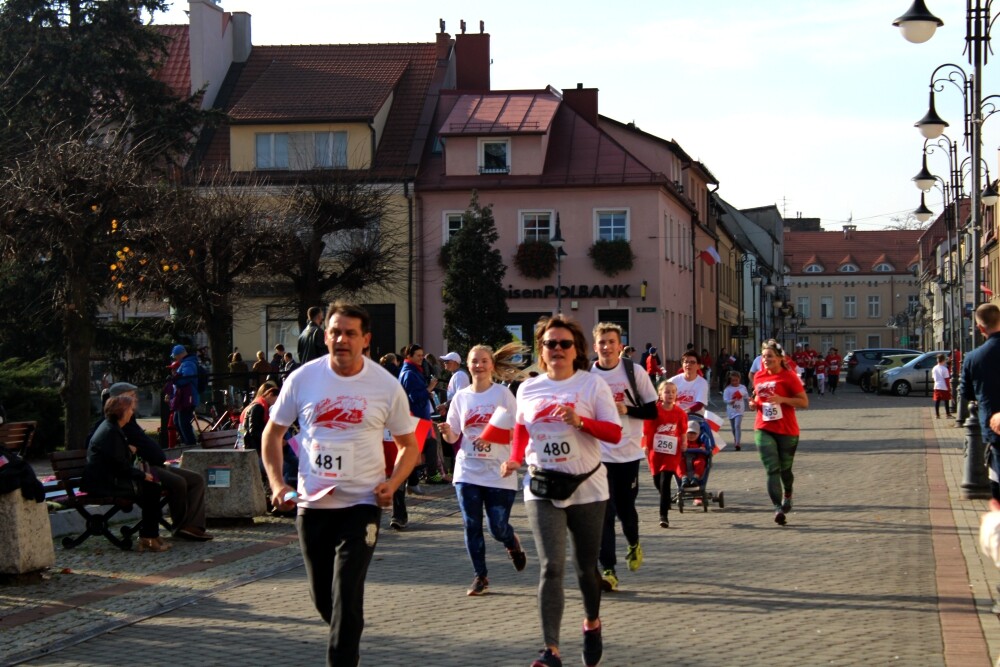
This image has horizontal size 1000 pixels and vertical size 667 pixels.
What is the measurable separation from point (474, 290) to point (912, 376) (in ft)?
60.2

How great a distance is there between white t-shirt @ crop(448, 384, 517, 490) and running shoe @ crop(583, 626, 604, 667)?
2579 millimetres

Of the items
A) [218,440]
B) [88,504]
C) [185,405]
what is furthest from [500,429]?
[185,405]

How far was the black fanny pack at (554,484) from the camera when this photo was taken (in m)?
7.27

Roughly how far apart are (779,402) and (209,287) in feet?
54.9

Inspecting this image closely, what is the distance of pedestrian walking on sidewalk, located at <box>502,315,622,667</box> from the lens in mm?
7266

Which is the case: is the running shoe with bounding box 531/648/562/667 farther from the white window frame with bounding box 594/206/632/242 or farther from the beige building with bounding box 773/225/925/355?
the beige building with bounding box 773/225/925/355

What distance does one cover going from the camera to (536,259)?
45062mm

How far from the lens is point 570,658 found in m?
7.66

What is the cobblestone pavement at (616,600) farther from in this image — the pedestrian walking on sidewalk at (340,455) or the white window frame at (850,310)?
the white window frame at (850,310)

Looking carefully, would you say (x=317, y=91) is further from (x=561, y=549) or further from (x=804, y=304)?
(x=804, y=304)

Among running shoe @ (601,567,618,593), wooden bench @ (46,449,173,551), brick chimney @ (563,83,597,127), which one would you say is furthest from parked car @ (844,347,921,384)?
running shoe @ (601,567,618,593)

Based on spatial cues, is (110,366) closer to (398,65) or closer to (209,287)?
(209,287)

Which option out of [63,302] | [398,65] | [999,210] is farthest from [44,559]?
[999,210]

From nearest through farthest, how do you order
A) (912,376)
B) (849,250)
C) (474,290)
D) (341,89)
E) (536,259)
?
(474,290), (536,259), (341,89), (912,376), (849,250)
